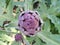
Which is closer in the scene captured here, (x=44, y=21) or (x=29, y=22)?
(x=29, y=22)

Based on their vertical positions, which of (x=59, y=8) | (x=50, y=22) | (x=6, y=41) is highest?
(x=59, y=8)

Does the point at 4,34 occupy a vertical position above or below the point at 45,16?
below

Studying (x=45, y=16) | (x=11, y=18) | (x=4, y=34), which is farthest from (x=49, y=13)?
(x=4, y=34)

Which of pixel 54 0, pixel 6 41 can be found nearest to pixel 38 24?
pixel 54 0

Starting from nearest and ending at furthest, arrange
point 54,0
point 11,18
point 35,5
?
point 11,18 → point 54,0 → point 35,5

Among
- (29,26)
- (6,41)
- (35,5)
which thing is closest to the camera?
(29,26)

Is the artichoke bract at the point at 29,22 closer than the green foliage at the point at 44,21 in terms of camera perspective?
Yes

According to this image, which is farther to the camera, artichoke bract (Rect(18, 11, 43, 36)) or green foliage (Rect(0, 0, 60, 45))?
green foliage (Rect(0, 0, 60, 45))

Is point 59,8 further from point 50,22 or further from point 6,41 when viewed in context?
point 6,41

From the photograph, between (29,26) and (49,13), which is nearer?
(29,26)
